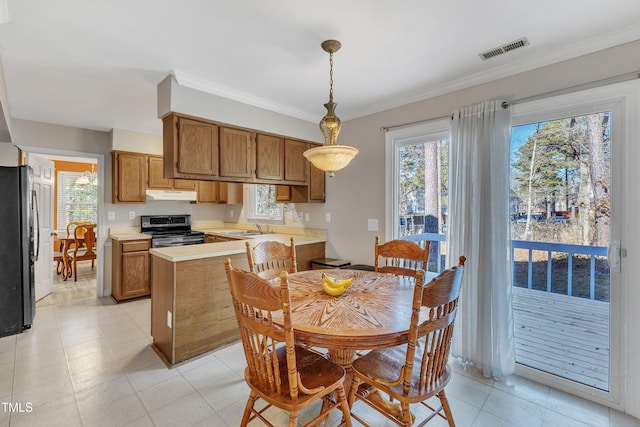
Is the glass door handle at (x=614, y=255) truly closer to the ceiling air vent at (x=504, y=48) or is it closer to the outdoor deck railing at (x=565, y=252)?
the outdoor deck railing at (x=565, y=252)

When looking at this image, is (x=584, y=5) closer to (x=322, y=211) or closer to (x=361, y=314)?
(x=361, y=314)

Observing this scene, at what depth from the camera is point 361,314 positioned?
1544mm

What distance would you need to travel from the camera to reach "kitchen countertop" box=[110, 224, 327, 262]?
8.59ft

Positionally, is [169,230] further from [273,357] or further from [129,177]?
[273,357]

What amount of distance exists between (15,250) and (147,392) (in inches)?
92.3

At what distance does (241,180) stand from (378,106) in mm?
1720

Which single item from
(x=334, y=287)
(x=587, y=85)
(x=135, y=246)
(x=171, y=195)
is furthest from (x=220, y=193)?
(x=587, y=85)

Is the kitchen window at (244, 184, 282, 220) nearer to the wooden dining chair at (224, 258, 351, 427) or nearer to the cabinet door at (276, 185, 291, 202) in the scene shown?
the cabinet door at (276, 185, 291, 202)

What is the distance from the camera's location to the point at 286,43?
208 cm

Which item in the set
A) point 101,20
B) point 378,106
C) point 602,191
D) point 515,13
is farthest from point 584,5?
point 101,20

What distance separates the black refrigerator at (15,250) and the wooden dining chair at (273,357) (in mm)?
3137

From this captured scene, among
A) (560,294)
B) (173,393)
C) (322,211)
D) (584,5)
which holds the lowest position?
(173,393)

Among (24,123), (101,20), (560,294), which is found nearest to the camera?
(101,20)

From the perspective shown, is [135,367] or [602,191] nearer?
[602,191]
